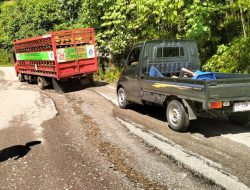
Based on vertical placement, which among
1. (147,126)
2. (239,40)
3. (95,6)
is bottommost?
(147,126)

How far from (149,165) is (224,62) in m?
7.15

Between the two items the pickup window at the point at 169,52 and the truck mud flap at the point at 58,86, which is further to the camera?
the truck mud flap at the point at 58,86

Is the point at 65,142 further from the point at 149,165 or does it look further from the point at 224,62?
the point at 224,62

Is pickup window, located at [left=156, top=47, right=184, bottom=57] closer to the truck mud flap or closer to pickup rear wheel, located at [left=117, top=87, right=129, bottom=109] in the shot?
pickup rear wheel, located at [left=117, top=87, right=129, bottom=109]

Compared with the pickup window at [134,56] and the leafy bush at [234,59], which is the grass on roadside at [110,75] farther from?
the pickup window at [134,56]

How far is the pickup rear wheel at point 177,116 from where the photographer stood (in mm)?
7772

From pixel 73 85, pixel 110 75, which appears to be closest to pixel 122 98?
pixel 73 85

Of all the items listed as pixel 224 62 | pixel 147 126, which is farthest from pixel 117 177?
pixel 224 62

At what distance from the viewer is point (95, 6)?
20.0 metres

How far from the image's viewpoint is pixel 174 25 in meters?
15.1

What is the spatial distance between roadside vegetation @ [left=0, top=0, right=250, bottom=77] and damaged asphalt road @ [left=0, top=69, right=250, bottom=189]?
3576 mm

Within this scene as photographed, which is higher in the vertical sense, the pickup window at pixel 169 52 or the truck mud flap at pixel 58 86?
the pickup window at pixel 169 52

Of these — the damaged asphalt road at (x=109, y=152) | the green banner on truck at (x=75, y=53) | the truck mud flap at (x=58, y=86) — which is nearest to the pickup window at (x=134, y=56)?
the damaged asphalt road at (x=109, y=152)

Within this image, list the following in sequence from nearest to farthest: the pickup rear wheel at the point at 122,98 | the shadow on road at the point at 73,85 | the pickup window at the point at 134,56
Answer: the pickup window at the point at 134,56 → the pickup rear wheel at the point at 122,98 → the shadow on road at the point at 73,85
